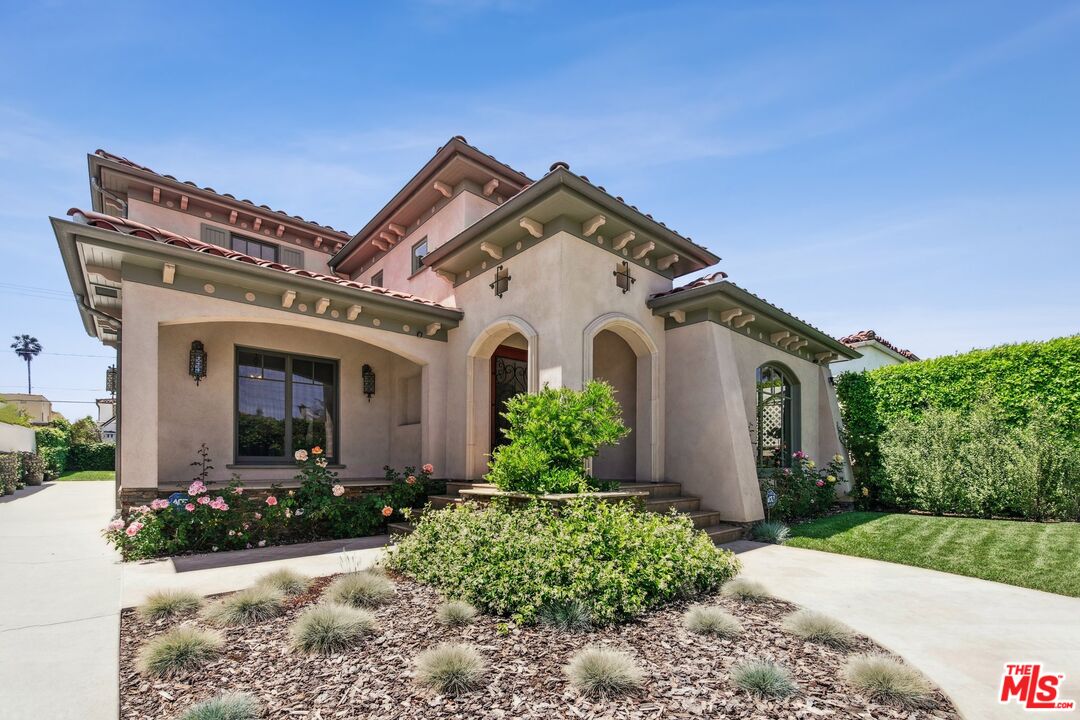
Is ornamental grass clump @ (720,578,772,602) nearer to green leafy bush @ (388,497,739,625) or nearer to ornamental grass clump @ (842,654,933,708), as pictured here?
green leafy bush @ (388,497,739,625)

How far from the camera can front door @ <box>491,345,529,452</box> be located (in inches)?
371

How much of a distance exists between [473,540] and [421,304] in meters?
5.02

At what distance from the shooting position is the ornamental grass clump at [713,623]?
3.75 metres

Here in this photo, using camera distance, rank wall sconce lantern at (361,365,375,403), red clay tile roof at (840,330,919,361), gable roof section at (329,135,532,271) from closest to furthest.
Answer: gable roof section at (329,135,532,271)
wall sconce lantern at (361,365,375,403)
red clay tile roof at (840,330,919,361)

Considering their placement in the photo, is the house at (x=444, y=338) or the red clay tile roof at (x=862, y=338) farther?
the red clay tile roof at (x=862, y=338)

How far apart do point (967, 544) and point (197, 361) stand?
11.8m

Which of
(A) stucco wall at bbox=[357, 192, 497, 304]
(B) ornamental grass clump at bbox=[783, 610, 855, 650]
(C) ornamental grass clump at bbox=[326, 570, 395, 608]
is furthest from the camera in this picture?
(A) stucco wall at bbox=[357, 192, 497, 304]

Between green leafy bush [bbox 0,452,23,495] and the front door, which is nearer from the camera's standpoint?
the front door

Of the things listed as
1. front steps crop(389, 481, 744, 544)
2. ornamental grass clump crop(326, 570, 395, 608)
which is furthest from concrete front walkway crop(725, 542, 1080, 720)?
ornamental grass clump crop(326, 570, 395, 608)

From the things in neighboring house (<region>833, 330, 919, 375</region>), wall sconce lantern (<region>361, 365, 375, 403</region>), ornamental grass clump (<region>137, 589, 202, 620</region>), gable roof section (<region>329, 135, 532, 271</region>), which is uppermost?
gable roof section (<region>329, 135, 532, 271</region>)

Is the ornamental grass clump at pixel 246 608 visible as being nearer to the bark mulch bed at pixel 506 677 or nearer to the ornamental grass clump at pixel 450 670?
the bark mulch bed at pixel 506 677

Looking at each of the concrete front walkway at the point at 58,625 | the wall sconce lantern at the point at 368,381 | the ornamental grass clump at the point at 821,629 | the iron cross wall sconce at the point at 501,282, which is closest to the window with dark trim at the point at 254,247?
the wall sconce lantern at the point at 368,381

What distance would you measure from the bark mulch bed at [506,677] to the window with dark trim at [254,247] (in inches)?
404

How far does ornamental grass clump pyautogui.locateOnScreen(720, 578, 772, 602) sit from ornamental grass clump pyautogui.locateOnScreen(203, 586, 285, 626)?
12.7 ft
